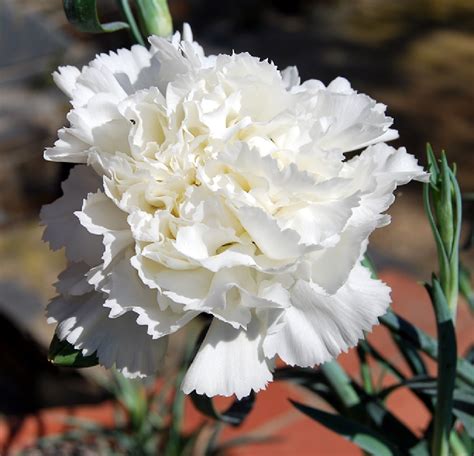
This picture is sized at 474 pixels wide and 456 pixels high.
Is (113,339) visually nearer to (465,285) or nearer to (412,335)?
(412,335)

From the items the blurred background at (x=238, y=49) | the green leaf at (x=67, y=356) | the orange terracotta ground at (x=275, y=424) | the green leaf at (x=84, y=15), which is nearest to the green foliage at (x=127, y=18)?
the green leaf at (x=84, y=15)

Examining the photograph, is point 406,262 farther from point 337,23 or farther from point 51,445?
point 337,23

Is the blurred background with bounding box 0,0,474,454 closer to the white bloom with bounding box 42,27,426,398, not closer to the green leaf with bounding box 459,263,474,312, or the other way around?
the white bloom with bounding box 42,27,426,398

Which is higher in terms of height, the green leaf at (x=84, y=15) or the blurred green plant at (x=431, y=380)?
the green leaf at (x=84, y=15)

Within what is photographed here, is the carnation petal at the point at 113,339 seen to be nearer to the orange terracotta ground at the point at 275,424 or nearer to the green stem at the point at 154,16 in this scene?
the green stem at the point at 154,16

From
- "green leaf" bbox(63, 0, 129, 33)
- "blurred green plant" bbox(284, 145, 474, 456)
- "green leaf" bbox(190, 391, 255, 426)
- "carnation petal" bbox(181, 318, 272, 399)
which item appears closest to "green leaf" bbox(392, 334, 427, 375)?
"blurred green plant" bbox(284, 145, 474, 456)

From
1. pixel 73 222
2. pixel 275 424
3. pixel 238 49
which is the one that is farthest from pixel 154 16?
pixel 238 49

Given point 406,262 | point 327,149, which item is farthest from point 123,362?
point 406,262
